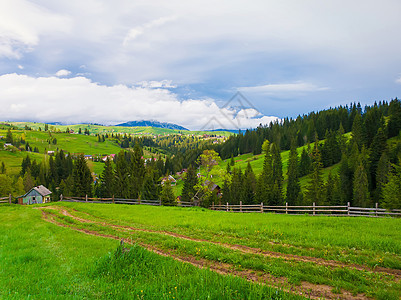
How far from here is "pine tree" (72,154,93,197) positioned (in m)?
50.6

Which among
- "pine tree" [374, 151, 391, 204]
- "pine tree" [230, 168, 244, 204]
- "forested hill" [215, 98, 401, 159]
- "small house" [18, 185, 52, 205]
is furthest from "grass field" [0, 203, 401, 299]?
"forested hill" [215, 98, 401, 159]

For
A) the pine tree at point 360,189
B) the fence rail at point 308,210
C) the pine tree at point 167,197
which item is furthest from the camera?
the pine tree at point 360,189

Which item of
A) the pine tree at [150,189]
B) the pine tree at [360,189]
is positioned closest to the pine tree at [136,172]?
the pine tree at [150,189]

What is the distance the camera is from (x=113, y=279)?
6199 millimetres

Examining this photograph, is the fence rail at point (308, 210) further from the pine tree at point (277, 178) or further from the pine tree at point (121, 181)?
the pine tree at point (277, 178)

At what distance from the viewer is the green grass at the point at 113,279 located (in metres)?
5.12

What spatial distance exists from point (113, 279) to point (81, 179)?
170ft

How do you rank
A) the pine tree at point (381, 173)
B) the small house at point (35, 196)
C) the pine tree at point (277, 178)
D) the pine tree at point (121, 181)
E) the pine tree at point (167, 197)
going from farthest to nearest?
the small house at point (35, 196) → the pine tree at point (381, 173) → the pine tree at point (121, 181) → the pine tree at point (277, 178) → the pine tree at point (167, 197)

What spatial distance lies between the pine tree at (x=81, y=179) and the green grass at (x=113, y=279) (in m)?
45.8

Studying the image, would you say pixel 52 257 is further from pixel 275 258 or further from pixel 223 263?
pixel 275 258

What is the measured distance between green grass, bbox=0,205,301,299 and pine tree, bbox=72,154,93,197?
45.8m

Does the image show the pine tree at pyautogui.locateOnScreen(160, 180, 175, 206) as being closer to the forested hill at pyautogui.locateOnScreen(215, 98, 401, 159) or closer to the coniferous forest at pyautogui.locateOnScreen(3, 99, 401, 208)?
the coniferous forest at pyautogui.locateOnScreen(3, 99, 401, 208)

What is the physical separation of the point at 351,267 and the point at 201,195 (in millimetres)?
40399

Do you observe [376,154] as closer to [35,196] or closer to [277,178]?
[277,178]
